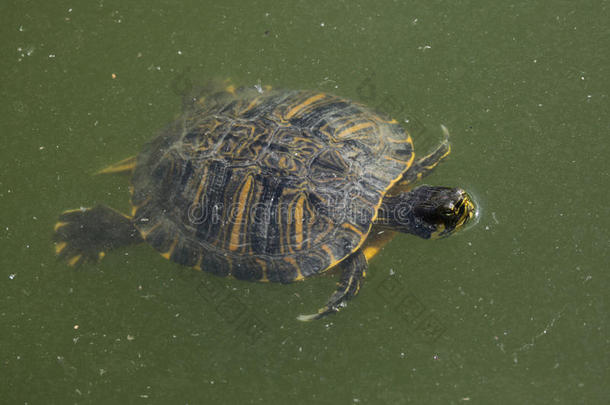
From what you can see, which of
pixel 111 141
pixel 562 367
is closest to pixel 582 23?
pixel 562 367

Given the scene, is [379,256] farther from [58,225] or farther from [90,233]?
[58,225]

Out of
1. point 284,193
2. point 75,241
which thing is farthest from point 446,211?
point 75,241

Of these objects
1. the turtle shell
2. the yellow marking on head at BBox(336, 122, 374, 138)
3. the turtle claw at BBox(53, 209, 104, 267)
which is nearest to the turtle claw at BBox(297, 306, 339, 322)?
the turtle shell

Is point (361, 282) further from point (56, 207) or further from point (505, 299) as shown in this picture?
point (56, 207)

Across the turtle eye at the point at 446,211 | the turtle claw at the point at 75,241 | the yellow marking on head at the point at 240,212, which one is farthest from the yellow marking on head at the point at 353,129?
the turtle claw at the point at 75,241

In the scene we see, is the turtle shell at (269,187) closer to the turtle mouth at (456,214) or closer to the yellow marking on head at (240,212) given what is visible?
the yellow marking on head at (240,212)

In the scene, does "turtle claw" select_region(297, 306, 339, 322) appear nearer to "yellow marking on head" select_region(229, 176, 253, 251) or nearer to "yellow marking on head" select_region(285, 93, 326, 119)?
"yellow marking on head" select_region(229, 176, 253, 251)

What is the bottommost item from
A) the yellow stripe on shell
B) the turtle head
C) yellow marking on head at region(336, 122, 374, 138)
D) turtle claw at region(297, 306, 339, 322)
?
turtle claw at region(297, 306, 339, 322)

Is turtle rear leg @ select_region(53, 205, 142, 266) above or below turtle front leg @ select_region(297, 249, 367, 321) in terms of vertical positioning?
above
